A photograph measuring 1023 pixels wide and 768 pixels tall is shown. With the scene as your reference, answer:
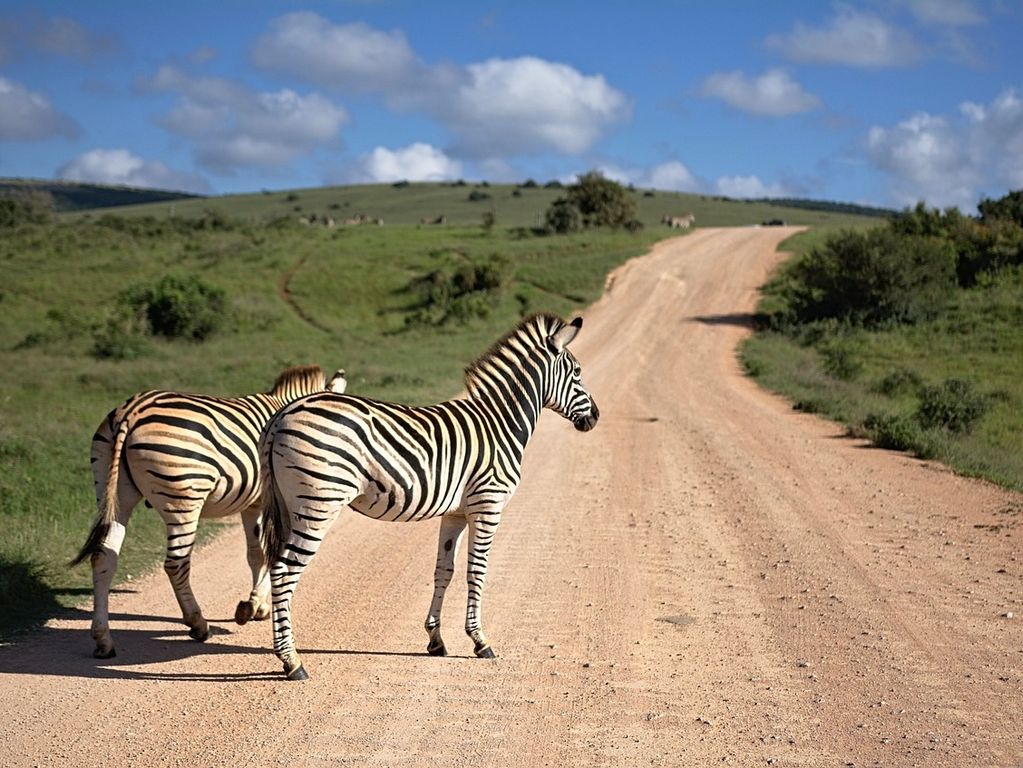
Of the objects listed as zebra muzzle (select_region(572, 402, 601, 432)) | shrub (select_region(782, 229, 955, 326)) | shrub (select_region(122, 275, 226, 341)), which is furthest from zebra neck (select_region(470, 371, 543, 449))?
shrub (select_region(122, 275, 226, 341))

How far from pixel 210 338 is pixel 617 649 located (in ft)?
103

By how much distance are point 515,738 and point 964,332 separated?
92.6 feet

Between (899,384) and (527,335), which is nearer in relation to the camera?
(527,335)

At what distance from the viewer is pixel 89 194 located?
164125 mm

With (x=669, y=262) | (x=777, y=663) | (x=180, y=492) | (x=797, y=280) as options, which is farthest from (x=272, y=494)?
(x=669, y=262)

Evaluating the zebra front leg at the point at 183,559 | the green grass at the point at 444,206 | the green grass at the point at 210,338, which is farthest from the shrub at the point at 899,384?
the green grass at the point at 444,206

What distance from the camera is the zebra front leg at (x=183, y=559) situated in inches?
287

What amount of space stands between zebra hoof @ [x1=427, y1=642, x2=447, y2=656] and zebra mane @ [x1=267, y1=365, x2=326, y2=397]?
2559 mm

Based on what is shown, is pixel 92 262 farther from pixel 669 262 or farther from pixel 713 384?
pixel 713 384

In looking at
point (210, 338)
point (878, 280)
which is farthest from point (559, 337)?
point (210, 338)

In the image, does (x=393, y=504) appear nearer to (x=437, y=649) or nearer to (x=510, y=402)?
(x=437, y=649)

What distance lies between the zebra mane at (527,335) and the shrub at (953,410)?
39.5 ft

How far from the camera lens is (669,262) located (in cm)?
4653

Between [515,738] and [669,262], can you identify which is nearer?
[515,738]
